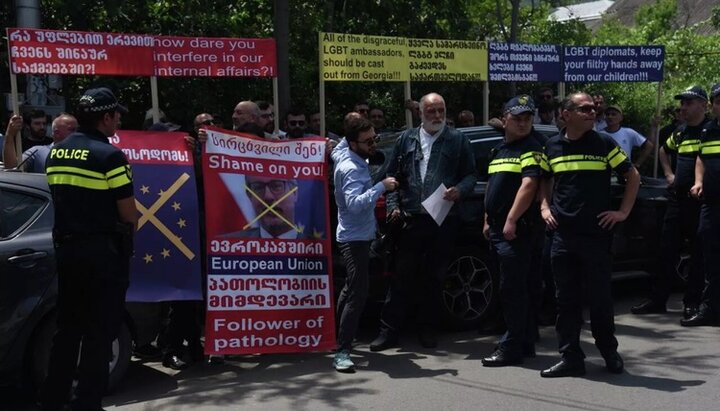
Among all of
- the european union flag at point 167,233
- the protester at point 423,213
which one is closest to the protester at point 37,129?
the european union flag at point 167,233

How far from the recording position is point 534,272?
21.5ft

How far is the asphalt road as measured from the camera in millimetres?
5387

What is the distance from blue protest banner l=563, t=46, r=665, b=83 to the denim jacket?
527cm

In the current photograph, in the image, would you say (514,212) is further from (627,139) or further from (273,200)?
(627,139)

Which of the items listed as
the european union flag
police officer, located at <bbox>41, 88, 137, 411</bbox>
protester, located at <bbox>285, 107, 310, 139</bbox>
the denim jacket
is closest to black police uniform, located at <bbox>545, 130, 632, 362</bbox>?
the denim jacket

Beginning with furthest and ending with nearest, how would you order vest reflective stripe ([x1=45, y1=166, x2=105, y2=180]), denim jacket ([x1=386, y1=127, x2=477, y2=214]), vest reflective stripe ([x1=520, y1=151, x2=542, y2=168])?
denim jacket ([x1=386, y1=127, x2=477, y2=214]) < vest reflective stripe ([x1=520, y1=151, x2=542, y2=168]) < vest reflective stripe ([x1=45, y1=166, x2=105, y2=180])

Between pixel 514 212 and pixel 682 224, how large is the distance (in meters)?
2.45

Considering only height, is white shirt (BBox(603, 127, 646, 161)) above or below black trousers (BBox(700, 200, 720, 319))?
above

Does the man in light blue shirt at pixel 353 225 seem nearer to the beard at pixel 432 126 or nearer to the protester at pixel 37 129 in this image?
the beard at pixel 432 126

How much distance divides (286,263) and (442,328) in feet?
5.06

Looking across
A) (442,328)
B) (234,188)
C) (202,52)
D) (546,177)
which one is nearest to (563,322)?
(546,177)

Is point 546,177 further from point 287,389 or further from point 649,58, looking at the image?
point 649,58

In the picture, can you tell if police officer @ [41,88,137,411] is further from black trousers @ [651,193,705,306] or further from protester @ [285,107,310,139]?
black trousers @ [651,193,705,306]

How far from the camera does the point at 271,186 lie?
648cm
